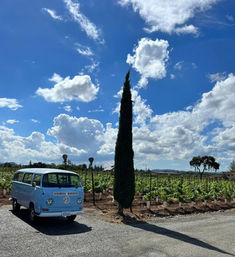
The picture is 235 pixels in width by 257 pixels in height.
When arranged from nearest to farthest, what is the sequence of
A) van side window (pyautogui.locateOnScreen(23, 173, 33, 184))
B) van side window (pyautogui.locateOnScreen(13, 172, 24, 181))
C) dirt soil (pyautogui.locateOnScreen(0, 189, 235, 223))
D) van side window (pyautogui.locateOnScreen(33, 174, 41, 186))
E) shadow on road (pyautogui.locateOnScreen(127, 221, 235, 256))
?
shadow on road (pyautogui.locateOnScreen(127, 221, 235, 256)) → van side window (pyautogui.locateOnScreen(33, 174, 41, 186)) → van side window (pyautogui.locateOnScreen(23, 173, 33, 184)) → van side window (pyautogui.locateOnScreen(13, 172, 24, 181)) → dirt soil (pyautogui.locateOnScreen(0, 189, 235, 223))

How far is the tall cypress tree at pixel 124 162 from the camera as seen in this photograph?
39.7 ft

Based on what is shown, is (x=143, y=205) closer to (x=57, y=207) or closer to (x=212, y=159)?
(x=57, y=207)

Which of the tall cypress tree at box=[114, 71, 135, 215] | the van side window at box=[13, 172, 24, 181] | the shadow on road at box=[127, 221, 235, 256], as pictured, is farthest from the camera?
the tall cypress tree at box=[114, 71, 135, 215]

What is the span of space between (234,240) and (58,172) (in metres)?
6.57

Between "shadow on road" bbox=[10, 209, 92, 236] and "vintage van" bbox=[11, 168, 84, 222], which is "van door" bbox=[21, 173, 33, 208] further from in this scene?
"shadow on road" bbox=[10, 209, 92, 236]

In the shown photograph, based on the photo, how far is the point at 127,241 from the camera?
779 centimetres

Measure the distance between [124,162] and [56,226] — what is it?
4375 millimetres

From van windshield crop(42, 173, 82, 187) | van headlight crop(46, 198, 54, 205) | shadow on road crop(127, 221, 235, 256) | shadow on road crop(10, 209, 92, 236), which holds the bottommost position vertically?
shadow on road crop(127, 221, 235, 256)

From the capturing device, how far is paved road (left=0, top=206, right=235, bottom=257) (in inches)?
264

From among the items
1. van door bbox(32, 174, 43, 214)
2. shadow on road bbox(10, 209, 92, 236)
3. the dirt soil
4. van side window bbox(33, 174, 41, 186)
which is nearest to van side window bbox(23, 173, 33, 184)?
van side window bbox(33, 174, 41, 186)

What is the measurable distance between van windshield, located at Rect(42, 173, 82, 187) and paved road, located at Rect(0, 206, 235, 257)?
1507 mm

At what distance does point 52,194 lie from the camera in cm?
902

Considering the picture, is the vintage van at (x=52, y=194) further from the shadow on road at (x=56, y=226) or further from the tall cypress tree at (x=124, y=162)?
the tall cypress tree at (x=124, y=162)

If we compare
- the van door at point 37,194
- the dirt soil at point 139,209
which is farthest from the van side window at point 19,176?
the dirt soil at point 139,209
